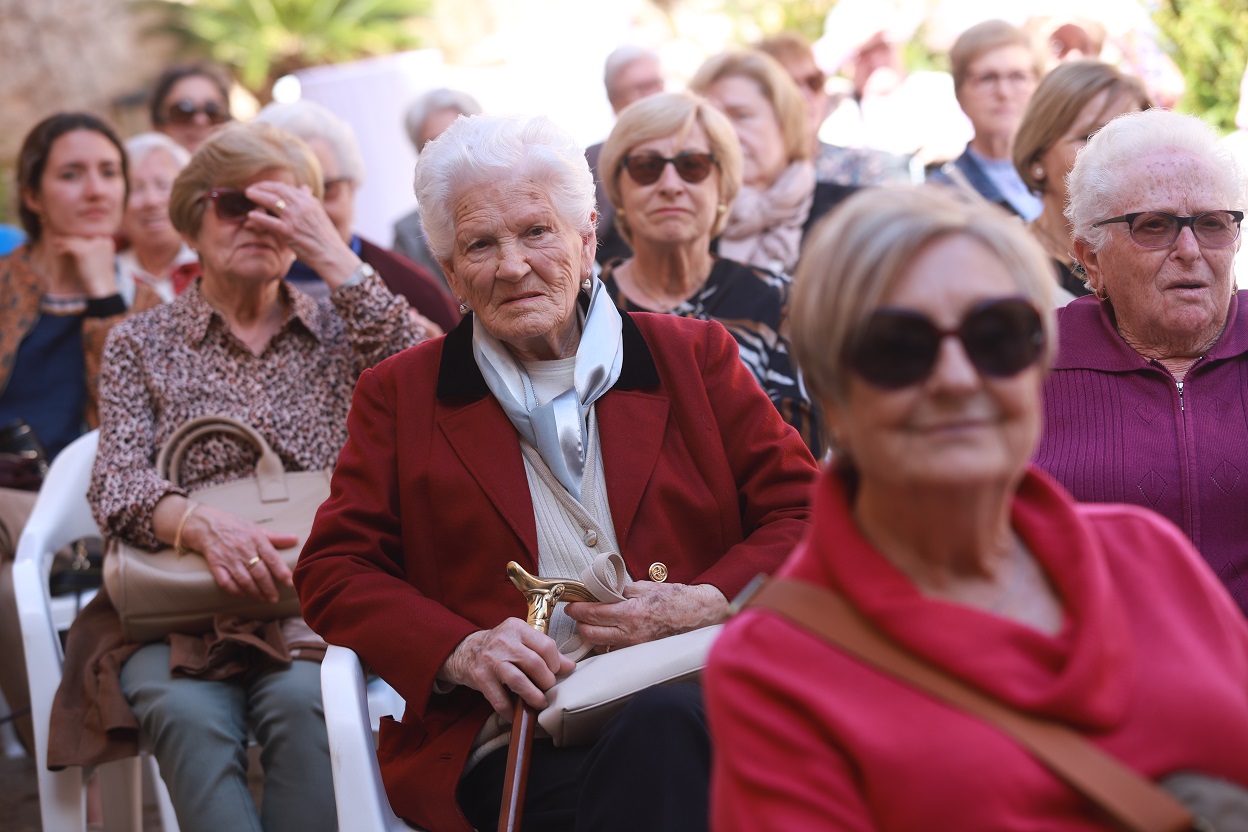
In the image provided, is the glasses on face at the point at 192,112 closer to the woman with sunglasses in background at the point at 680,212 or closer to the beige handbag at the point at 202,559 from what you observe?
the woman with sunglasses in background at the point at 680,212

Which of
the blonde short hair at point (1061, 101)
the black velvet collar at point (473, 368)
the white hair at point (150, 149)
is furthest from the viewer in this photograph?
the white hair at point (150, 149)

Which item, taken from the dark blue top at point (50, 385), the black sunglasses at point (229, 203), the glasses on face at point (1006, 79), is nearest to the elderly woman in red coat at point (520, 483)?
the black sunglasses at point (229, 203)

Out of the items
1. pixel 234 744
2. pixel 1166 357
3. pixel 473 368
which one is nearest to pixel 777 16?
pixel 1166 357

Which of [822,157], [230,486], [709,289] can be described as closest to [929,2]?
[822,157]

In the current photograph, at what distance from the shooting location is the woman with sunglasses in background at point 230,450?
297cm

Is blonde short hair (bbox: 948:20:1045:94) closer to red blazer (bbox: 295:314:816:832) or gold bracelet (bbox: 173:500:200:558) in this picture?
red blazer (bbox: 295:314:816:832)

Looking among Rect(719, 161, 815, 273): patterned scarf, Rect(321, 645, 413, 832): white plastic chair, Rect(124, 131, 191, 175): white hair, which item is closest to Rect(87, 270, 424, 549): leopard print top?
Rect(321, 645, 413, 832): white plastic chair

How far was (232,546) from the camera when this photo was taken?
3127mm

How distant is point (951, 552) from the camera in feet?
5.32

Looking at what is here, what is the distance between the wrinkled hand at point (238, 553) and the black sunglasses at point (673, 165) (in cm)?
170

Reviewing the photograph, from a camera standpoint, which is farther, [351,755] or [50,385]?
[50,385]

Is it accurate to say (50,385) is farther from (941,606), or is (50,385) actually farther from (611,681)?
(941,606)

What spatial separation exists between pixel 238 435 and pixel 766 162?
2491 mm

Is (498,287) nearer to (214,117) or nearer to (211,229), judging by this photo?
(211,229)
